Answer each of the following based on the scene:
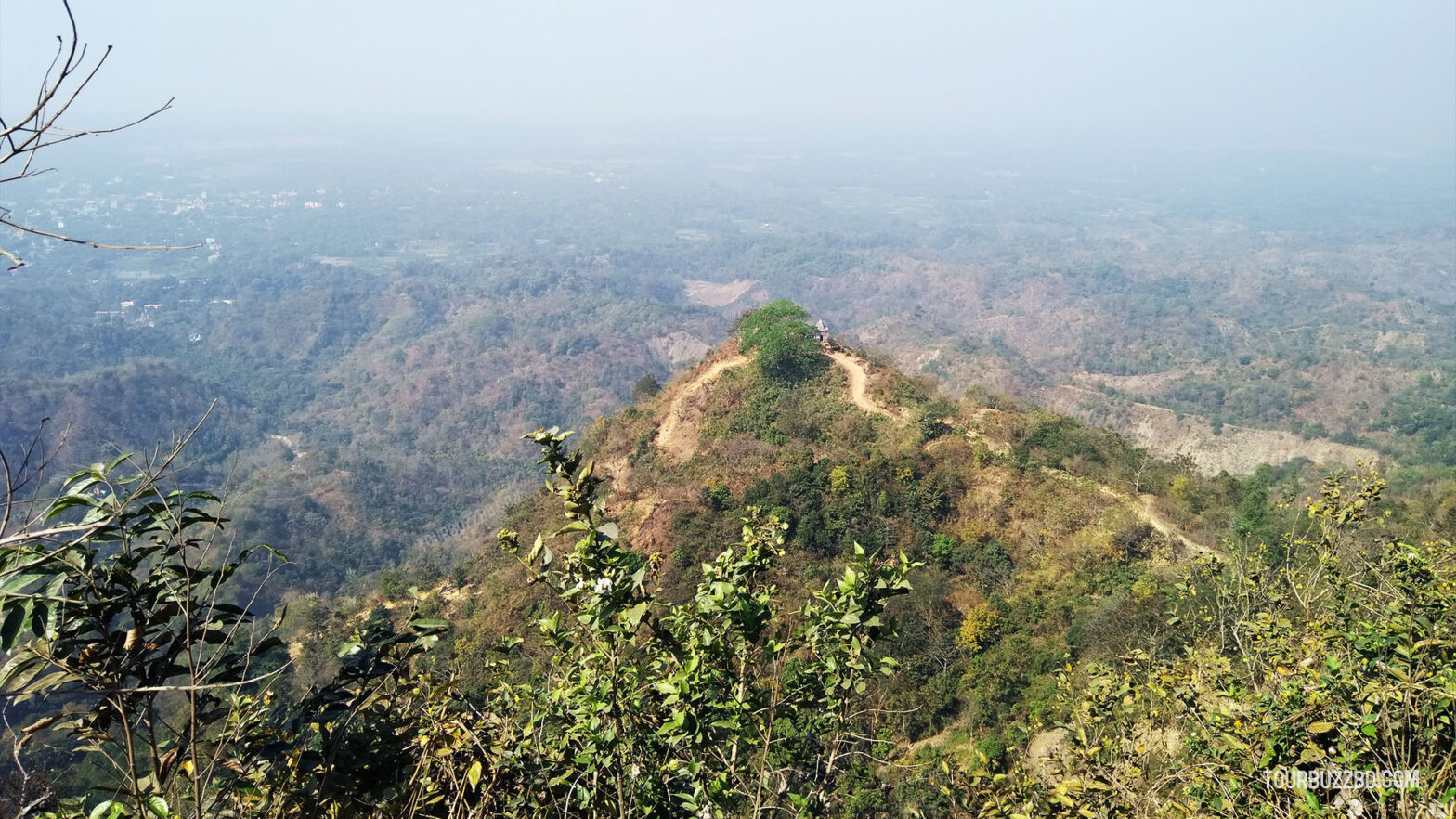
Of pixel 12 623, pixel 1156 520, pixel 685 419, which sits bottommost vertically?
pixel 685 419

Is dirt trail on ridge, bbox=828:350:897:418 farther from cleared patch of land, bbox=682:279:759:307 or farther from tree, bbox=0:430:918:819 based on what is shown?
cleared patch of land, bbox=682:279:759:307

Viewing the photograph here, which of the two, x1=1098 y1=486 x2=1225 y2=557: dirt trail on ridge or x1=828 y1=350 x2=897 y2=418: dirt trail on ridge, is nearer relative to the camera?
x1=1098 y1=486 x2=1225 y2=557: dirt trail on ridge

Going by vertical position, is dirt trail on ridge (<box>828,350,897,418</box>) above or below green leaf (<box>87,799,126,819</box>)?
below

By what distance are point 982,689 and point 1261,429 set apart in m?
50.6

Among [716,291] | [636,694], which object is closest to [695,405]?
[636,694]

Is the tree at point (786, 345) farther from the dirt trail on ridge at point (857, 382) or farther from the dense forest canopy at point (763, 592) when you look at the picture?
the dirt trail on ridge at point (857, 382)

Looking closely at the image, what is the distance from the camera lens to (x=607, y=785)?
3.18m

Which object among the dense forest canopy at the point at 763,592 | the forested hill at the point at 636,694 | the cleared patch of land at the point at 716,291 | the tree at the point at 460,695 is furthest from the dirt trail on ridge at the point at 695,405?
the cleared patch of land at the point at 716,291

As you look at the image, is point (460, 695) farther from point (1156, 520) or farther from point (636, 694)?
point (1156, 520)

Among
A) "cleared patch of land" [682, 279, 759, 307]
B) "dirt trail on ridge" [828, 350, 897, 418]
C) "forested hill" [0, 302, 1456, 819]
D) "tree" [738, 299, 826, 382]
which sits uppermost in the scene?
"forested hill" [0, 302, 1456, 819]

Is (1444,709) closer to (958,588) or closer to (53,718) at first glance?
(53,718)

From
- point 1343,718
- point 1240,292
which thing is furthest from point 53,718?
point 1240,292

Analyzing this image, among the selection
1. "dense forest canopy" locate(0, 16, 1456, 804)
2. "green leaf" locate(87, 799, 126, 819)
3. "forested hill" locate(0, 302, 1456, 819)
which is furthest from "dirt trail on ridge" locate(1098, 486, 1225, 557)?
"green leaf" locate(87, 799, 126, 819)

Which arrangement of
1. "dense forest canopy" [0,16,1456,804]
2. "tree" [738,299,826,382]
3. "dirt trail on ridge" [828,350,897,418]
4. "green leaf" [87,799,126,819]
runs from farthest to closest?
1. "tree" [738,299,826,382]
2. "dirt trail on ridge" [828,350,897,418]
3. "dense forest canopy" [0,16,1456,804]
4. "green leaf" [87,799,126,819]
